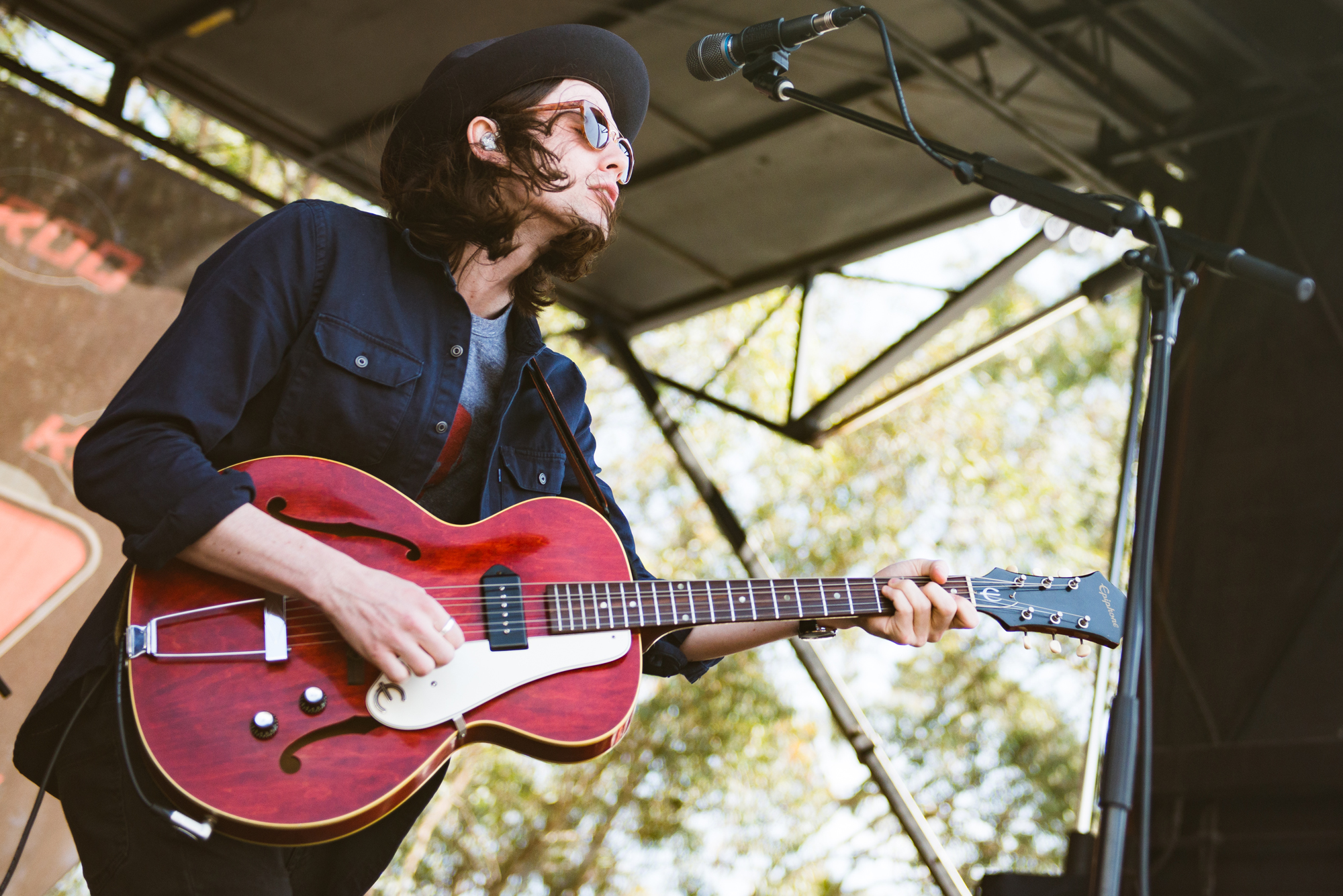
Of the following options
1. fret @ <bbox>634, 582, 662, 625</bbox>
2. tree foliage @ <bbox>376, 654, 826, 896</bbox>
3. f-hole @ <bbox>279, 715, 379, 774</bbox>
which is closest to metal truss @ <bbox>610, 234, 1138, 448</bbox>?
fret @ <bbox>634, 582, 662, 625</bbox>

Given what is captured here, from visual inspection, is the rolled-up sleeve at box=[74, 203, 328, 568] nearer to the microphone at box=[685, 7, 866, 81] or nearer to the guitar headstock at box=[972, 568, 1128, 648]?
the microphone at box=[685, 7, 866, 81]

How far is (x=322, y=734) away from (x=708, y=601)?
795 millimetres

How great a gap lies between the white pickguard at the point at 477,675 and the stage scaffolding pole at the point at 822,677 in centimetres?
221

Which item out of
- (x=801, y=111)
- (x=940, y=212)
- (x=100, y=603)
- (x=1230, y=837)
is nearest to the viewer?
(x=100, y=603)

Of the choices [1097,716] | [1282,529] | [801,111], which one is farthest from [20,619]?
[1282,529]

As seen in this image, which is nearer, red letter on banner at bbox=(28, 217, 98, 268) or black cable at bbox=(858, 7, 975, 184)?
black cable at bbox=(858, 7, 975, 184)

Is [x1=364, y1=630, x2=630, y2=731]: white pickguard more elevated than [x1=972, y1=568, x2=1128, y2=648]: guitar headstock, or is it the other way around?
[x1=972, y1=568, x2=1128, y2=648]: guitar headstock

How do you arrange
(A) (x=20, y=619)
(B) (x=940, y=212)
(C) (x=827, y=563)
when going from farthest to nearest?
1. (C) (x=827, y=563)
2. (B) (x=940, y=212)
3. (A) (x=20, y=619)

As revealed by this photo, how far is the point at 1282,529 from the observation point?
4.20 meters

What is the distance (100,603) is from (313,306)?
0.63 metres

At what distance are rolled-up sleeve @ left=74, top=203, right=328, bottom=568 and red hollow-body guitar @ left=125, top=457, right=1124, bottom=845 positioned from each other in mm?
99

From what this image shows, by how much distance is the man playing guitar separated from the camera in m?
1.70

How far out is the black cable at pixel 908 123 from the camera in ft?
7.38

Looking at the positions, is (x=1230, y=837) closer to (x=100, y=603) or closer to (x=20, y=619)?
(x=100, y=603)
